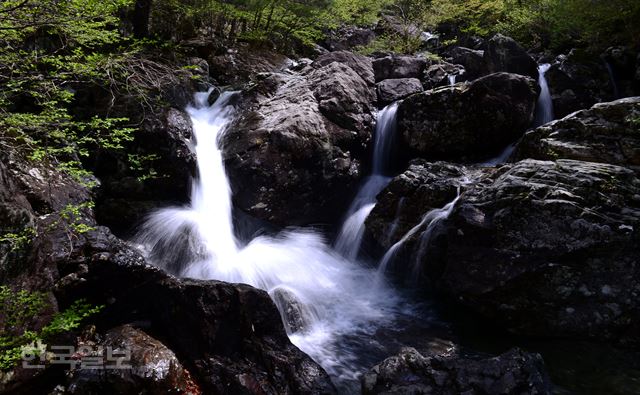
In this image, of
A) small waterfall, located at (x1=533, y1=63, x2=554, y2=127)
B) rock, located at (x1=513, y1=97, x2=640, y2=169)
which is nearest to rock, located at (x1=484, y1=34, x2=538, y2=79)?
Answer: small waterfall, located at (x1=533, y1=63, x2=554, y2=127)

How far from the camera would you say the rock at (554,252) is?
5.33 metres

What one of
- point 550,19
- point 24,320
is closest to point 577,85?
point 550,19

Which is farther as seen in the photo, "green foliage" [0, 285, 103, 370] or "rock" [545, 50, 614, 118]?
"rock" [545, 50, 614, 118]

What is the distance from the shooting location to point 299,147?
29.3 ft

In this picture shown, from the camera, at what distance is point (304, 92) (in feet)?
33.5

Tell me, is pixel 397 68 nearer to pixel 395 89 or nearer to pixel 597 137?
pixel 395 89

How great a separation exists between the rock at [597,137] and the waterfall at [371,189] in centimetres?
357

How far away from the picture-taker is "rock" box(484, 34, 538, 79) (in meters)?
11.1

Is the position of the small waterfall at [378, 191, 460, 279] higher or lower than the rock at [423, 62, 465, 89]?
lower

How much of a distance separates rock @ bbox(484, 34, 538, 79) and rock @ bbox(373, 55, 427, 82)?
2.35 m
